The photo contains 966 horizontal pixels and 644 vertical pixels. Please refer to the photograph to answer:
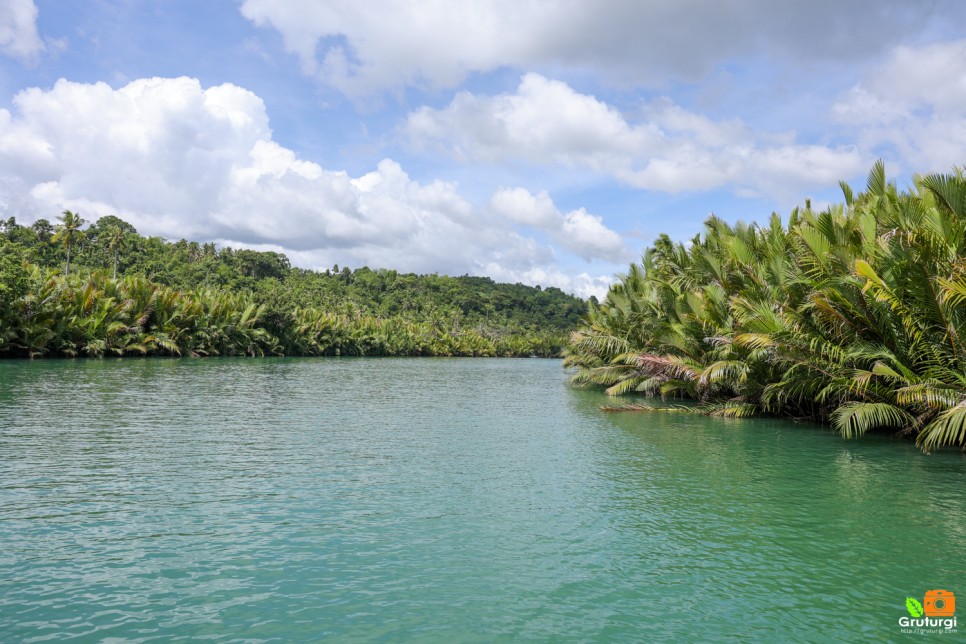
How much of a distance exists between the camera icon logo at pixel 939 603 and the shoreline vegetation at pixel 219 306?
Result: 50.3 m

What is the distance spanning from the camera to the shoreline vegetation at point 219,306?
157 ft

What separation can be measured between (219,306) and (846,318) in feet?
201

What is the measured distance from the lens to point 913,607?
630 cm

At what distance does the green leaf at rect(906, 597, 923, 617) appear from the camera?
6188 millimetres

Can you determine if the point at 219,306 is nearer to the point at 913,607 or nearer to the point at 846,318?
the point at 846,318

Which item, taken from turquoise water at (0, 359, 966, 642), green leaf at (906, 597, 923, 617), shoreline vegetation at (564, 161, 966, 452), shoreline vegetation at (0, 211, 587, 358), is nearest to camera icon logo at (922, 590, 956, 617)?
green leaf at (906, 597, 923, 617)

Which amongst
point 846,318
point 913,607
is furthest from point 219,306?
point 913,607

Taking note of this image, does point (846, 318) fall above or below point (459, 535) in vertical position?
above

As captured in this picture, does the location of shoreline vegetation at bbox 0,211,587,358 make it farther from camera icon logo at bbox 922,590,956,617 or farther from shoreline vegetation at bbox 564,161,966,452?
camera icon logo at bbox 922,590,956,617

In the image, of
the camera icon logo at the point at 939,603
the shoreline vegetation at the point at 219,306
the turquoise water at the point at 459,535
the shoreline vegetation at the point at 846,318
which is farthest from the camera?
the shoreline vegetation at the point at 219,306

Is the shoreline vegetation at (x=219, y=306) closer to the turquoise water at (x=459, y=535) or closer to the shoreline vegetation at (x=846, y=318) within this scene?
the turquoise water at (x=459, y=535)

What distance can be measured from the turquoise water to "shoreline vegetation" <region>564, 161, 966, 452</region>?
65.6 inches

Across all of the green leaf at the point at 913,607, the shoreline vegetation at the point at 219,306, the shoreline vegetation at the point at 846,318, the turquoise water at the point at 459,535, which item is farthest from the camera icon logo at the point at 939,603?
the shoreline vegetation at the point at 219,306

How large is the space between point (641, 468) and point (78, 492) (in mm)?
10350
